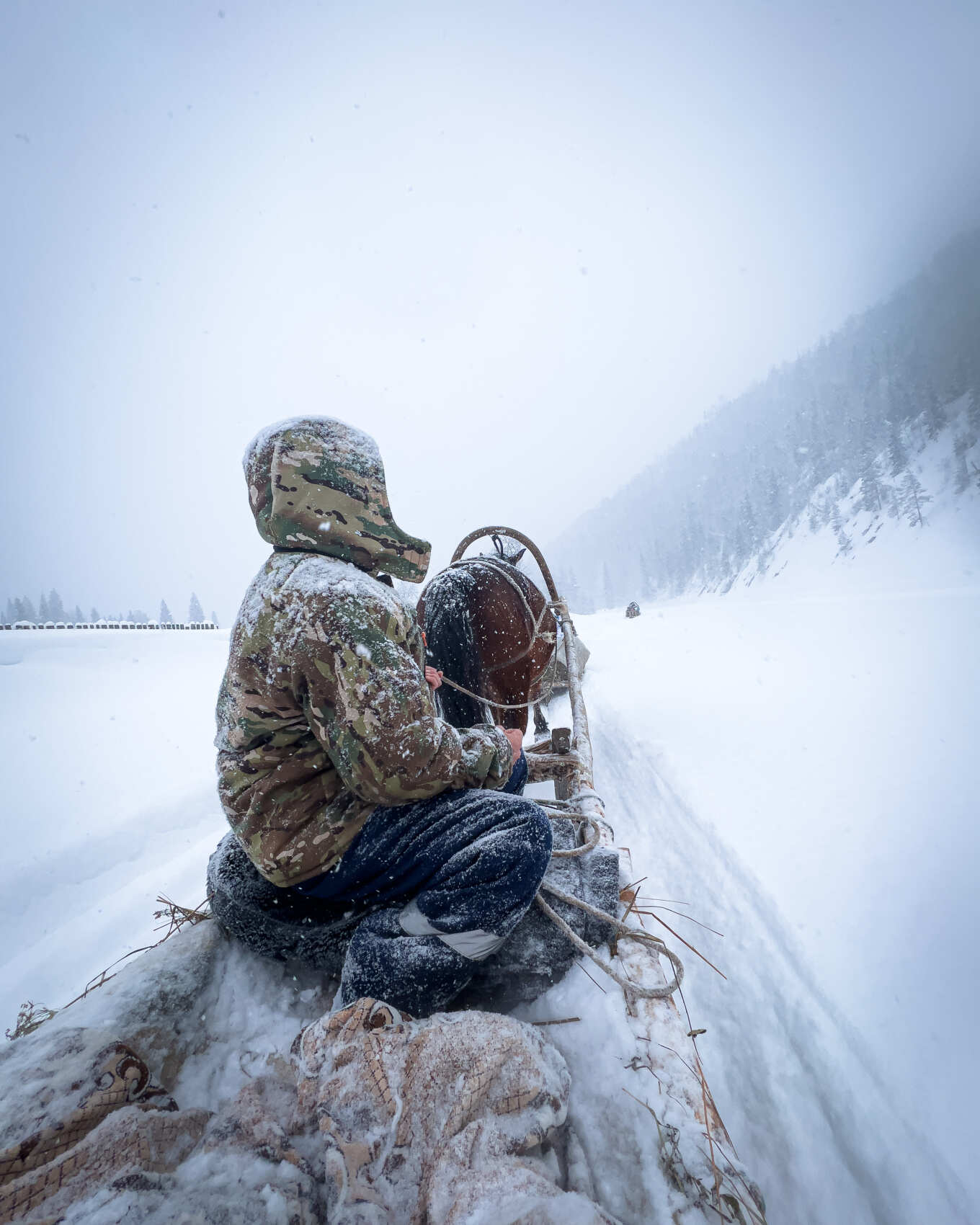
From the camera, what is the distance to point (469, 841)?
1.71 m

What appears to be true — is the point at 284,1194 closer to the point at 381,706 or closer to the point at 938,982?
the point at 381,706

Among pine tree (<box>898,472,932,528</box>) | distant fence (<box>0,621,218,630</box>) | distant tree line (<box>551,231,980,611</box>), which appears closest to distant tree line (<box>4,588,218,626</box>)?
distant fence (<box>0,621,218,630</box>)

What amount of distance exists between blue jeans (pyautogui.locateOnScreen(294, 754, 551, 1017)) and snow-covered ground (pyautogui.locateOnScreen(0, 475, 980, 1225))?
0.42 metres

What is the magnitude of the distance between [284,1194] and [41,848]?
5.31m

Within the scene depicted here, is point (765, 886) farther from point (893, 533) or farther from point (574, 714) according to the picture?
point (893, 533)

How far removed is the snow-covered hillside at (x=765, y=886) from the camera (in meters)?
1.53

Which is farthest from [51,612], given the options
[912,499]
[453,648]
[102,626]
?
[912,499]

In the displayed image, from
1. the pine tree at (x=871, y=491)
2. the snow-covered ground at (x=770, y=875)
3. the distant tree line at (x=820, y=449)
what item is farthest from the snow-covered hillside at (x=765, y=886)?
the pine tree at (x=871, y=491)

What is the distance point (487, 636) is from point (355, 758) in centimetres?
244

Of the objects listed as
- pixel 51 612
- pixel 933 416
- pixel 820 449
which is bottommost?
pixel 51 612

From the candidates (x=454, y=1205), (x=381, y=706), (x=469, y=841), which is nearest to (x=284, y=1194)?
(x=454, y=1205)

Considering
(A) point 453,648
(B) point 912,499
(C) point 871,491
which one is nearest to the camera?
(A) point 453,648

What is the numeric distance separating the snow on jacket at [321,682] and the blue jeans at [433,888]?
0.11 meters

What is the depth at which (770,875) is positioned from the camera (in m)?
2.79
